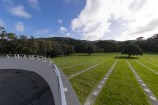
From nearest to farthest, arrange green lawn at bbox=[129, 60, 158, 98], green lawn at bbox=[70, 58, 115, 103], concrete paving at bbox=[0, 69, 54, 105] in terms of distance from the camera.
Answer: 1. green lawn at bbox=[70, 58, 115, 103]
2. concrete paving at bbox=[0, 69, 54, 105]
3. green lawn at bbox=[129, 60, 158, 98]

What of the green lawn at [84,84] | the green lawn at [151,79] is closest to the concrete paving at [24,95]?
the green lawn at [84,84]

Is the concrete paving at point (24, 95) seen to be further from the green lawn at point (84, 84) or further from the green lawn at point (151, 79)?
the green lawn at point (151, 79)

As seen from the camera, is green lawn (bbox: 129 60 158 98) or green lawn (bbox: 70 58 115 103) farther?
green lawn (bbox: 129 60 158 98)

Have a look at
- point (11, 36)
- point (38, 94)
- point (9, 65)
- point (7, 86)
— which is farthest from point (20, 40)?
point (38, 94)

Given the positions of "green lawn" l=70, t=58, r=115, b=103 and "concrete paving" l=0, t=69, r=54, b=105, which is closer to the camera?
"green lawn" l=70, t=58, r=115, b=103

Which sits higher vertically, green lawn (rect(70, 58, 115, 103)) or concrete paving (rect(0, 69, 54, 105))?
green lawn (rect(70, 58, 115, 103))

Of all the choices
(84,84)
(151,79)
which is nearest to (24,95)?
(84,84)

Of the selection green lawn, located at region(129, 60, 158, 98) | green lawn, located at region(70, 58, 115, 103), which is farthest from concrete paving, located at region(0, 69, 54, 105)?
green lawn, located at region(129, 60, 158, 98)

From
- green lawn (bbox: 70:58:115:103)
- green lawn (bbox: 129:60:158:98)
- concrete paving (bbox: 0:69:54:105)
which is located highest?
green lawn (bbox: 70:58:115:103)

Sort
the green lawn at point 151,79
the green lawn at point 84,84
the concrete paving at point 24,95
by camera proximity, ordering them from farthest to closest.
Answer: the green lawn at point 151,79, the concrete paving at point 24,95, the green lawn at point 84,84

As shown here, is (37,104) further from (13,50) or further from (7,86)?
(13,50)

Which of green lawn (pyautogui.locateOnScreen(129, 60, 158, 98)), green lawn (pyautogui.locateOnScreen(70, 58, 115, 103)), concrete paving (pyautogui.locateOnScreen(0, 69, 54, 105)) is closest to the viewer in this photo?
green lawn (pyautogui.locateOnScreen(70, 58, 115, 103))

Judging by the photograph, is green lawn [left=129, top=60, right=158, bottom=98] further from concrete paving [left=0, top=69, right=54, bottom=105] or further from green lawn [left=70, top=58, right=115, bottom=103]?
concrete paving [left=0, top=69, right=54, bottom=105]

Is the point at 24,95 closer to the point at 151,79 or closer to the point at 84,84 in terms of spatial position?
the point at 84,84
